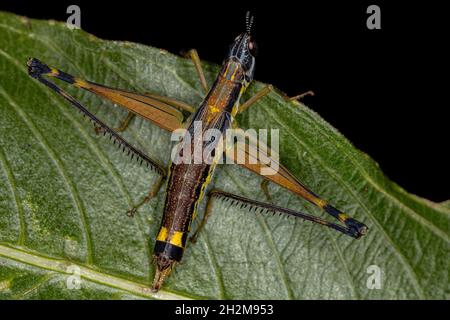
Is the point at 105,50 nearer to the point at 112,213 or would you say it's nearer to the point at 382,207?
the point at 112,213

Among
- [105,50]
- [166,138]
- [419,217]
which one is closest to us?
[419,217]

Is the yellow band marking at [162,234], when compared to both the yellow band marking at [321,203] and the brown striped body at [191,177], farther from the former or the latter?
the yellow band marking at [321,203]

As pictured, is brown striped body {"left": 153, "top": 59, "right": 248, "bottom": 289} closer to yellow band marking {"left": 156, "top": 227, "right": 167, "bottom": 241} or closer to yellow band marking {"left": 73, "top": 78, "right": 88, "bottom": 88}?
yellow band marking {"left": 156, "top": 227, "right": 167, "bottom": 241}

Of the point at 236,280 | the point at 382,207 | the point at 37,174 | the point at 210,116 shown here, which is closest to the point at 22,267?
the point at 37,174

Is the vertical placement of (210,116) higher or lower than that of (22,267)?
higher

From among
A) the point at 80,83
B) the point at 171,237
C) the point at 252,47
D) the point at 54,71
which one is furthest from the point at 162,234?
the point at 252,47

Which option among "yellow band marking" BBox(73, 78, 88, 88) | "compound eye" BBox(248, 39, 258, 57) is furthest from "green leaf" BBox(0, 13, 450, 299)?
"compound eye" BBox(248, 39, 258, 57)

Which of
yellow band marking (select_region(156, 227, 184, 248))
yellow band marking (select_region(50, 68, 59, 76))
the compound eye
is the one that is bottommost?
yellow band marking (select_region(156, 227, 184, 248))

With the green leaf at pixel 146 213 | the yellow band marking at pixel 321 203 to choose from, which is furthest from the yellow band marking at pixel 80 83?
the yellow band marking at pixel 321 203
